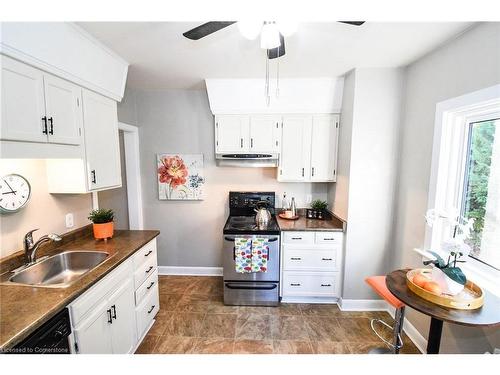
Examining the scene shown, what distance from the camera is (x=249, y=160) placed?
2.65 meters

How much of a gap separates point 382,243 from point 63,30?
3233 mm

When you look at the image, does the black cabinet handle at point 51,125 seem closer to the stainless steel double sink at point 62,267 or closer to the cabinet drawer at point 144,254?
the stainless steel double sink at point 62,267

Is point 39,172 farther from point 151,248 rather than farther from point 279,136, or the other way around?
point 279,136

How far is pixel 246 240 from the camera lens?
2314mm

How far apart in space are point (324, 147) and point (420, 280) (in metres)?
1.70

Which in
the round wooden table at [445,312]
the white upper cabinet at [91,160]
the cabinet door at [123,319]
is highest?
the white upper cabinet at [91,160]

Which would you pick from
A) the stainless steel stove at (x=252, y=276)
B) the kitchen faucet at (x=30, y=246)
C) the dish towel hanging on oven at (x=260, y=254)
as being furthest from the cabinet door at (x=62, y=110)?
the dish towel hanging on oven at (x=260, y=254)

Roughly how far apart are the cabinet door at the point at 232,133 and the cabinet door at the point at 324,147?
0.85 meters

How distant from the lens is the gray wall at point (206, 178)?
288cm

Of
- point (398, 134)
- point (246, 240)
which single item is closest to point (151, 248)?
point (246, 240)

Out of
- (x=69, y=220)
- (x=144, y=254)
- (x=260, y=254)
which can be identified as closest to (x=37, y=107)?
(x=69, y=220)

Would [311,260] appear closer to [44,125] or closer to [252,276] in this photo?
[252,276]

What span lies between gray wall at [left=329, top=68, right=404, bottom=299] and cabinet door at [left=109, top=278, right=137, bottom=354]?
2.13 m

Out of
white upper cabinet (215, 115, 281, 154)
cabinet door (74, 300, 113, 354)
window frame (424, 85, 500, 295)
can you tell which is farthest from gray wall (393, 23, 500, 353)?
cabinet door (74, 300, 113, 354)
